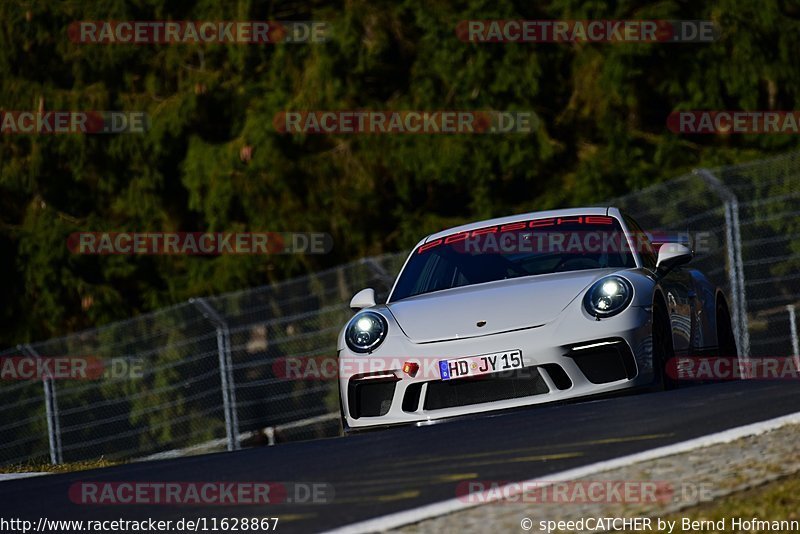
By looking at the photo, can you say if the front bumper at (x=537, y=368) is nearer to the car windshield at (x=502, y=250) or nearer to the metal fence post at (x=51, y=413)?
the car windshield at (x=502, y=250)

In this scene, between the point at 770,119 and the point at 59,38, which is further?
the point at 59,38

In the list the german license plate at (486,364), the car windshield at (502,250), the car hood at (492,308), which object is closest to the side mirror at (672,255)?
the car windshield at (502,250)

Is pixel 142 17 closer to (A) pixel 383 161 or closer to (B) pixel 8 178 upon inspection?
(B) pixel 8 178

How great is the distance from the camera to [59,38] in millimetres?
22750

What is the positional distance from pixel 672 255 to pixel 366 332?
1.91 m

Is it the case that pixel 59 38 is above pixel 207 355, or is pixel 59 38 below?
above

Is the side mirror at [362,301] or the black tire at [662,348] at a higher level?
the side mirror at [362,301]

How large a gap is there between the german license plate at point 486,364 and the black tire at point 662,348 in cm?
77

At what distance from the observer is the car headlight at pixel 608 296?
25.0 feet

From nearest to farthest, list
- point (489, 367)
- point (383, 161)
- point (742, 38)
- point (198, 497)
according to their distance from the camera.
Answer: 1. point (198, 497)
2. point (489, 367)
3. point (742, 38)
4. point (383, 161)

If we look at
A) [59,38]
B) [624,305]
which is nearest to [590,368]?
[624,305]

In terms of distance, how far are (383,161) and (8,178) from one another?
5820 mm

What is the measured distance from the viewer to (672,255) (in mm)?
8586

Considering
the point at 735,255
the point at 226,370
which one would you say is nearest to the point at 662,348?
the point at 735,255
